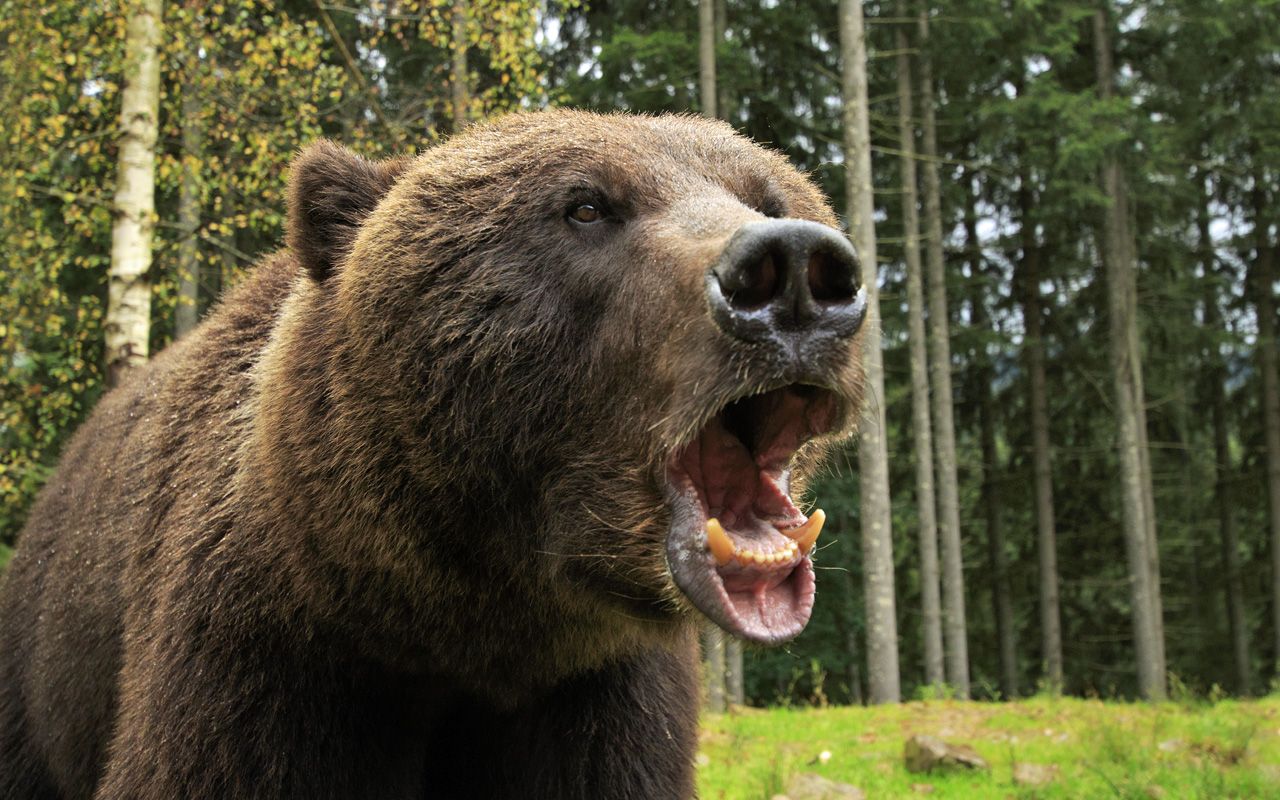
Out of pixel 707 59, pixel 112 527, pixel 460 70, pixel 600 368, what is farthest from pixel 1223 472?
pixel 600 368

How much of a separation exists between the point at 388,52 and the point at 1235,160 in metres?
18.8

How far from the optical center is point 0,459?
29.7ft

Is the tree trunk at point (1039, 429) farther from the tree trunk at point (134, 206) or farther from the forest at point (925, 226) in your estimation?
the tree trunk at point (134, 206)

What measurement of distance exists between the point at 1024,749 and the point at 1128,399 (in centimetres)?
1396

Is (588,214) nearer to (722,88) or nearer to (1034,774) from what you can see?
(1034,774)

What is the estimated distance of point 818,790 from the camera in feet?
19.7

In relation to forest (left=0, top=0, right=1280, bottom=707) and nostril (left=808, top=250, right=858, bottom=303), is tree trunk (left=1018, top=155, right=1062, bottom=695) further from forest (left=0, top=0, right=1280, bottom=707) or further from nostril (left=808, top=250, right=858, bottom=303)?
nostril (left=808, top=250, right=858, bottom=303)

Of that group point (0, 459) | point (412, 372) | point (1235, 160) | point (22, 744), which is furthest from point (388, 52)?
point (1235, 160)

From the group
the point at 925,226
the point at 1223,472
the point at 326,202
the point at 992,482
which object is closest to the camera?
the point at 326,202

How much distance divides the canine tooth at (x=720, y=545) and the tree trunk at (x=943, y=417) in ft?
57.2

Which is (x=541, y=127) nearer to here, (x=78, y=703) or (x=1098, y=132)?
(x=78, y=703)

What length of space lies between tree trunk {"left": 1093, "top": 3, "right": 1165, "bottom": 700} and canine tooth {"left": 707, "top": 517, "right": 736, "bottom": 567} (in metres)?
19.0

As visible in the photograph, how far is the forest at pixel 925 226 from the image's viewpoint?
9.78 m

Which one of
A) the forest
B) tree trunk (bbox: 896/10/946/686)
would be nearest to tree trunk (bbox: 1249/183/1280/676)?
the forest
